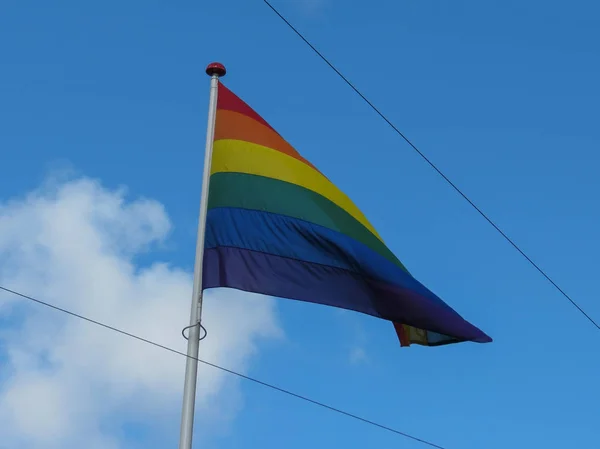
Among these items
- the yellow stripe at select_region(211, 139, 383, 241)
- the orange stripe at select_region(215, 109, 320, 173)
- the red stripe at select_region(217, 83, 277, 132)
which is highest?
the red stripe at select_region(217, 83, 277, 132)

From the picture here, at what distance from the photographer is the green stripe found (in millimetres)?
11703

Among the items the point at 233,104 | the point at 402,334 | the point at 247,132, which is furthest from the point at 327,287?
the point at 233,104

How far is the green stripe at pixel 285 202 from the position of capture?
11703mm

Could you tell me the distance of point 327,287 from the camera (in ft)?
37.2

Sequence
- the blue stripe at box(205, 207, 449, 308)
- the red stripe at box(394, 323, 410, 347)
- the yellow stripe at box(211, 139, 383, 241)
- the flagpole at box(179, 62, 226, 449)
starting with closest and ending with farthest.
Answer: the flagpole at box(179, 62, 226, 449)
the blue stripe at box(205, 207, 449, 308)
the yellow stripe at box(211, 139, 383, 241)
the red stripe at box(394, 323, 410, 347)

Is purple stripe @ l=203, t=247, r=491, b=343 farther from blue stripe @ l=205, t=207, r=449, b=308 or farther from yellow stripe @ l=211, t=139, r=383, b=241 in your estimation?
yellow stripe @ l=211, t=139, r=383, b=241

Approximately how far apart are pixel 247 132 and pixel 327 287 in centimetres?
243

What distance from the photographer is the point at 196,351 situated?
33.3 ft

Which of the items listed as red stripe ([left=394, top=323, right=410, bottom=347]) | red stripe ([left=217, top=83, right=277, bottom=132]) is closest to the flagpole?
red stripe ([left=217, top=83, right=277, bottom=132])

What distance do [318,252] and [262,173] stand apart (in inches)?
51.0

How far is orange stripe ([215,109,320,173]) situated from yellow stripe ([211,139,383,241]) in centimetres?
8

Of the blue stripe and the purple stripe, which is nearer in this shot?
the purple stripe

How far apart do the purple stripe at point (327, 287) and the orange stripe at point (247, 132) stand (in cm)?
189

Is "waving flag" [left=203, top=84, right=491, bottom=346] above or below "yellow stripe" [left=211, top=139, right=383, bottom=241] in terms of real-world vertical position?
below
